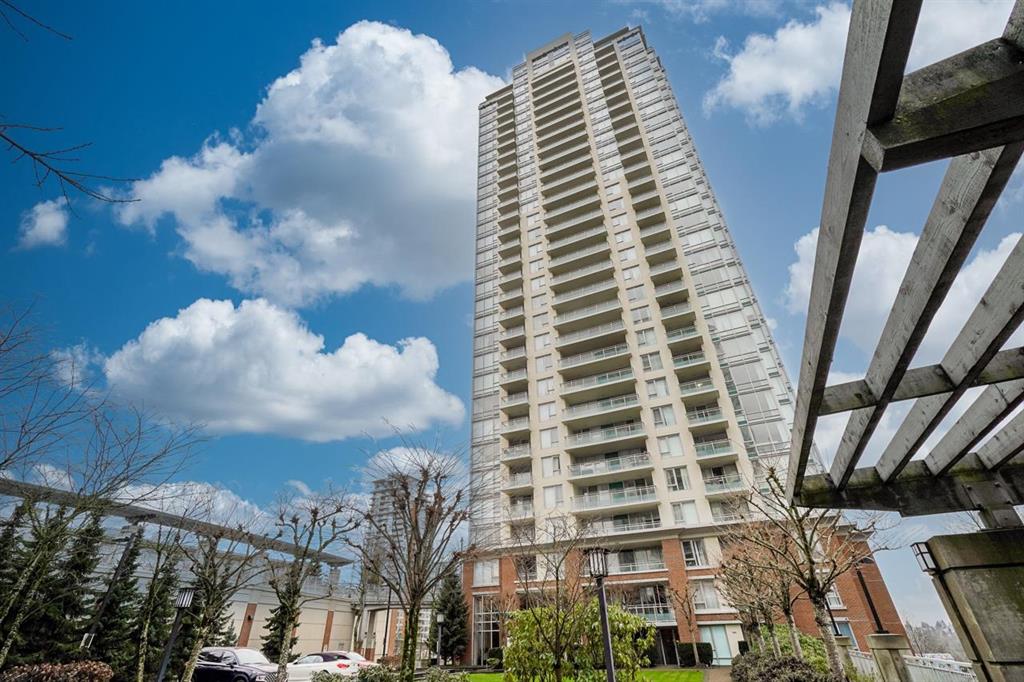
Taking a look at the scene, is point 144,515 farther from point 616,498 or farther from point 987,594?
point 616,498

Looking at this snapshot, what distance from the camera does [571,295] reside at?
4419cm

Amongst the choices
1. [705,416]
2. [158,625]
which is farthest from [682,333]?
[158,625]

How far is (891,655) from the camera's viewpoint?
10.0 m

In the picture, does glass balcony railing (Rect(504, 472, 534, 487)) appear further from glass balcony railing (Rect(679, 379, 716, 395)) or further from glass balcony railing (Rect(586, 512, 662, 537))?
glass balcony railing (Rect(679, 379, 716, 395))

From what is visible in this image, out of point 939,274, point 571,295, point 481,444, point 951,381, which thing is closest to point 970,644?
point 951,381

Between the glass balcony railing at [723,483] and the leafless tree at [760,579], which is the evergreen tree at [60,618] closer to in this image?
the leafless tree at [760,579]

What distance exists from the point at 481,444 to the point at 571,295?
1644 centimetres

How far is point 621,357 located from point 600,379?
101 inches

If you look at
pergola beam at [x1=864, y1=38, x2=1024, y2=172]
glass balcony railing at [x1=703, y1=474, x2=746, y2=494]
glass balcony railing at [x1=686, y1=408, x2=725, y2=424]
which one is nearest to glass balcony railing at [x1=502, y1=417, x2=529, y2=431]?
glass balcony railing at [x1=686, y1=408, x2=725, y2=424]

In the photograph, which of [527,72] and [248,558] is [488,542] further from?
[527,72]

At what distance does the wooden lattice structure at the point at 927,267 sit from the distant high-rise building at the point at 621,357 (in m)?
18.1

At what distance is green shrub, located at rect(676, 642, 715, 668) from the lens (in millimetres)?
25844

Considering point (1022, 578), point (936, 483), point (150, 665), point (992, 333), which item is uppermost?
point (992, 333)

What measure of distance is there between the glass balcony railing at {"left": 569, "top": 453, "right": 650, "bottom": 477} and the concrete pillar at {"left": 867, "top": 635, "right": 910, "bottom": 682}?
76.9 ft
